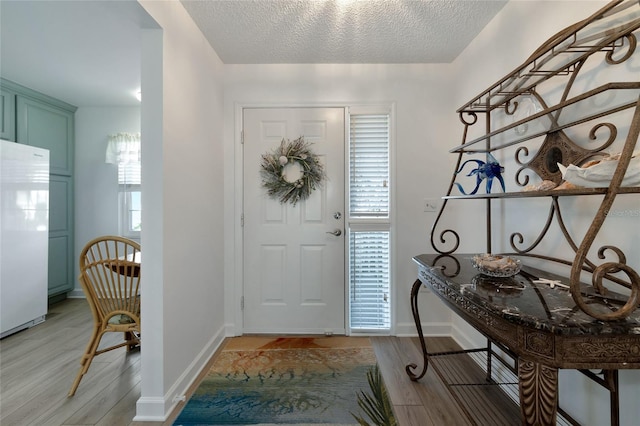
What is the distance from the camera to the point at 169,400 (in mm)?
1563

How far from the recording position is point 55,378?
188cm

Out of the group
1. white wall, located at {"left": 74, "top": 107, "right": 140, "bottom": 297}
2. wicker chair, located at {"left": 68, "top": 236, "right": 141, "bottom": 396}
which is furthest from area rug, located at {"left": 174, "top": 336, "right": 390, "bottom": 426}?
white wall, located at {"left": 74, "top": 107, "right": 140, "bottom": 297}

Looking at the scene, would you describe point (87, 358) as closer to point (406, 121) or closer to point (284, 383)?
point (284, 383)

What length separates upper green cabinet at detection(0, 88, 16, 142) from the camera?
2820 mm

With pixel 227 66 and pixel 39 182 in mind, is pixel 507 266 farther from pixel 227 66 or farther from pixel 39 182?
pixel 39 182

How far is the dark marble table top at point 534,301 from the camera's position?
2.48ft

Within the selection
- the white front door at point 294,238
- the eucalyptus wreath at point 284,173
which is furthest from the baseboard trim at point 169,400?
the eucalyptus wreath at point 284,173

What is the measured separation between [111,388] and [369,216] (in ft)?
7.36

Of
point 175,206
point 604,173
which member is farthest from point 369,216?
point 604,173

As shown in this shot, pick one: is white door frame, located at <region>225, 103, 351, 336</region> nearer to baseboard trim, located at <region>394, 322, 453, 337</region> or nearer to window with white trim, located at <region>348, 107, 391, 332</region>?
window with white trim, located at <region>348, 107, 391, 332</region>

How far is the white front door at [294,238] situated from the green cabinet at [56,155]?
2.62m

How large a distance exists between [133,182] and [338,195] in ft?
9.26

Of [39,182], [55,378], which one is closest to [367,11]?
[55,378]

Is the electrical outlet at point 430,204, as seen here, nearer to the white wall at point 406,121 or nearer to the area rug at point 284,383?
the white wall at point 406,121
